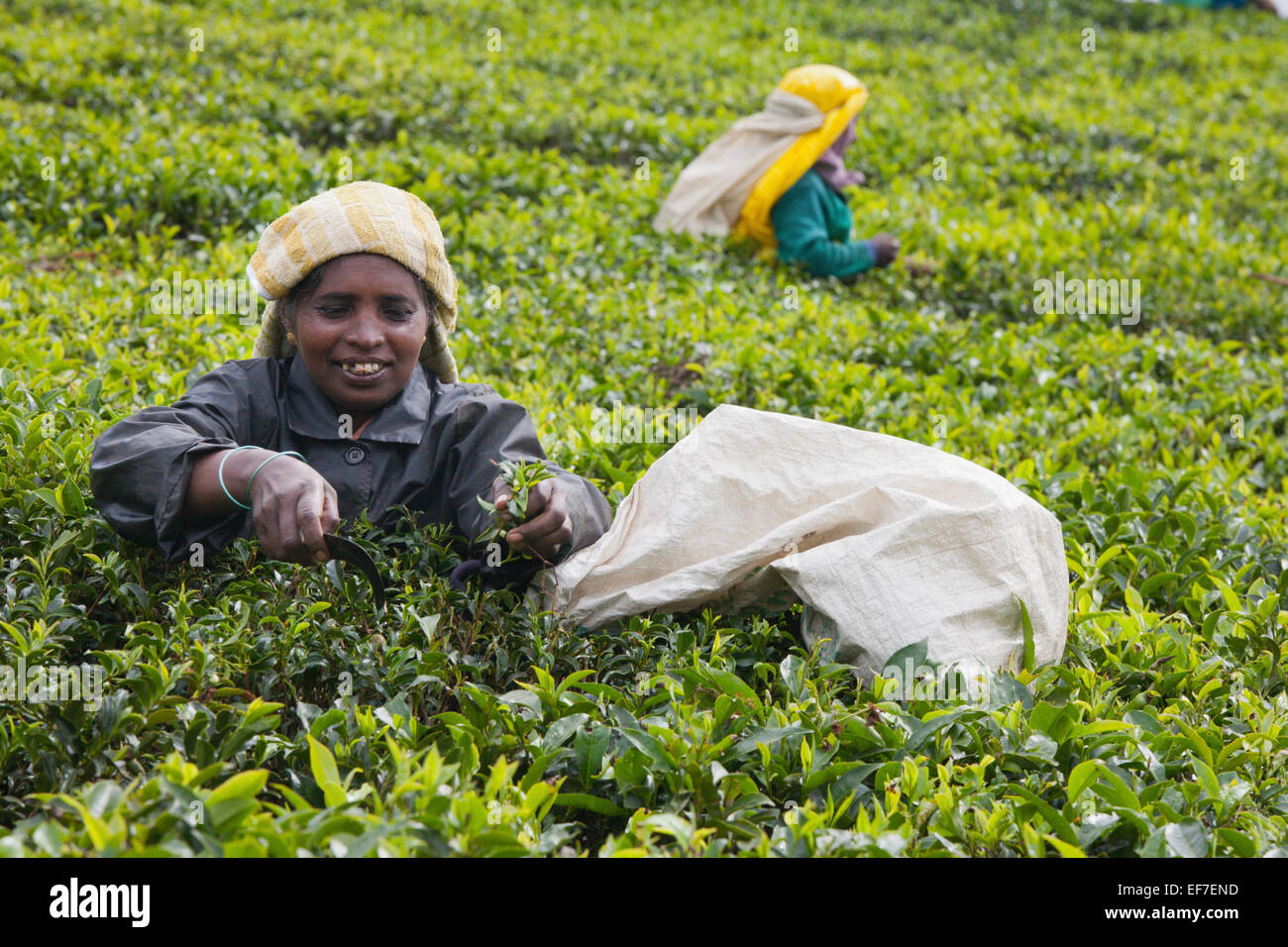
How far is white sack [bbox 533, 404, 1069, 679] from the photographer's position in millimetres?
2357

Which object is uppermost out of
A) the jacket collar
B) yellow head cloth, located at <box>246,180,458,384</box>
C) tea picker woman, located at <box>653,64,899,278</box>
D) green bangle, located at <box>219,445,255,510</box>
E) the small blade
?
tea picker woman, located at <box>653,64,899,278</box>

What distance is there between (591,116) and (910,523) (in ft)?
18.4

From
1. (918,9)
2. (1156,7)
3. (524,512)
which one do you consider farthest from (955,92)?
(524,512)

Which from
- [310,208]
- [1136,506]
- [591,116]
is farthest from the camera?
[591,116]

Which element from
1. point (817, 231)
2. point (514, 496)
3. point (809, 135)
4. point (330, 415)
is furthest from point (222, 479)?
point (809, 135)

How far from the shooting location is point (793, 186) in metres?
5.81

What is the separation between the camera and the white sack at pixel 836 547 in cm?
236

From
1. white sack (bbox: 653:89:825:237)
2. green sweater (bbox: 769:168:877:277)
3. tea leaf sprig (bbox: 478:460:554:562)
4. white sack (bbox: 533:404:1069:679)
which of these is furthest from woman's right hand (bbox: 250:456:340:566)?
white sack (bbox: 653:89:825:237)

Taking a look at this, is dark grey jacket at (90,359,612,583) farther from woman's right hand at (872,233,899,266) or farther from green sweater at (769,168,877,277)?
woman's right hand at (872,233,899,266)

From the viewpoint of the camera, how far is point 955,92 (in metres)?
8.94

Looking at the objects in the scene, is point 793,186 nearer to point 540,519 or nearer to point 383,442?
point 383,442

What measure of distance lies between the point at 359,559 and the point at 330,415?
0.46m

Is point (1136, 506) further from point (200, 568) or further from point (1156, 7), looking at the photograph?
point (1156, 7)

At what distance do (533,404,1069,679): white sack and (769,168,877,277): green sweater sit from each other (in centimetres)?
321
